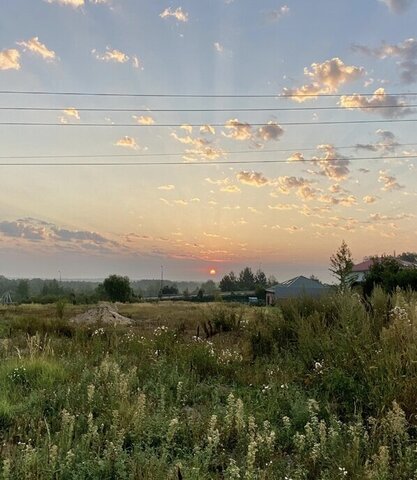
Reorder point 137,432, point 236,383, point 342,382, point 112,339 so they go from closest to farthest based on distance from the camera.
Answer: point 137,432 < point 342,382 < point 236,383 < point 112,339

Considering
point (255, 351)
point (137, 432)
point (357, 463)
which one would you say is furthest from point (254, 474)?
point (255, 351)

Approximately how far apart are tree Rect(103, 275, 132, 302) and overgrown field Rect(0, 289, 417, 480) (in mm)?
53481

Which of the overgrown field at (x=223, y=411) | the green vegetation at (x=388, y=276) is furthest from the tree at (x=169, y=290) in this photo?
the overgrown field at (x=223, y=411)

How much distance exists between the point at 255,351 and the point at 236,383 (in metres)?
2.34

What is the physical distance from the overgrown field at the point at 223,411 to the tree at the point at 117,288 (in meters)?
53.5

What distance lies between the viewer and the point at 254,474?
3.25 meters

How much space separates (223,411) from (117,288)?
57.6 meters

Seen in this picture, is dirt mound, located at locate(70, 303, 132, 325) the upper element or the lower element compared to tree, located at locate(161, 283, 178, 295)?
lower

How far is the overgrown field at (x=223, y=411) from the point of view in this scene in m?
3.33

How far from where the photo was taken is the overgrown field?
3328 millimetres

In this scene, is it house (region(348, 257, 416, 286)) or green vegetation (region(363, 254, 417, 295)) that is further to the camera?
green vegetation (region(363, 254, 417, 295))

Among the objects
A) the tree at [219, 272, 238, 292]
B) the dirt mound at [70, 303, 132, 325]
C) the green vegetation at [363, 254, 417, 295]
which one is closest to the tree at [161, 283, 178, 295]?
the tree at [219, 272, 238, 292]

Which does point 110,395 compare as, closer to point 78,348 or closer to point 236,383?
point 236,383

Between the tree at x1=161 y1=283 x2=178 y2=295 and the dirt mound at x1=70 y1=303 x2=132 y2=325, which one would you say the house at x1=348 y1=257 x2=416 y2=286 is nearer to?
the dirt mound at x1=70 y1=303 x2=132 y2=325
